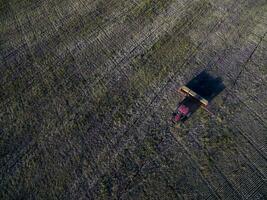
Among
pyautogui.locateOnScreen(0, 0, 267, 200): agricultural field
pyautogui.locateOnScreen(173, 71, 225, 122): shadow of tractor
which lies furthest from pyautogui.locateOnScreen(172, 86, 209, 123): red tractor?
pyautogui.locateOnScreen(0, 0, 267, 200): agricultural field

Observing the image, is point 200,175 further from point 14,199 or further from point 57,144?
point 14,199

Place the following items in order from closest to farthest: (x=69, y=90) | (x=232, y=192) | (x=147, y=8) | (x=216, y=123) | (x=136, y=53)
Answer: (x=232, y=192) → (x=216, y=123) → (x=69, y=90) → (x=136, y=53) → (x=147, y=8)

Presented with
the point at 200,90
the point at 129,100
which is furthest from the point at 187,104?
the point at 129,100

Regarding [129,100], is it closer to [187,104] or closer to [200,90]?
[187,104]

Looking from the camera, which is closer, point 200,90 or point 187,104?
point 187,104

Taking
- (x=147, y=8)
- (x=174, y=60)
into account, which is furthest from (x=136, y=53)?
(x=147, y=8)

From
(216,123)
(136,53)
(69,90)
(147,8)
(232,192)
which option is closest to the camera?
(232,192)

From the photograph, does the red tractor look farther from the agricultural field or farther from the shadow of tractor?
the agricultural field
